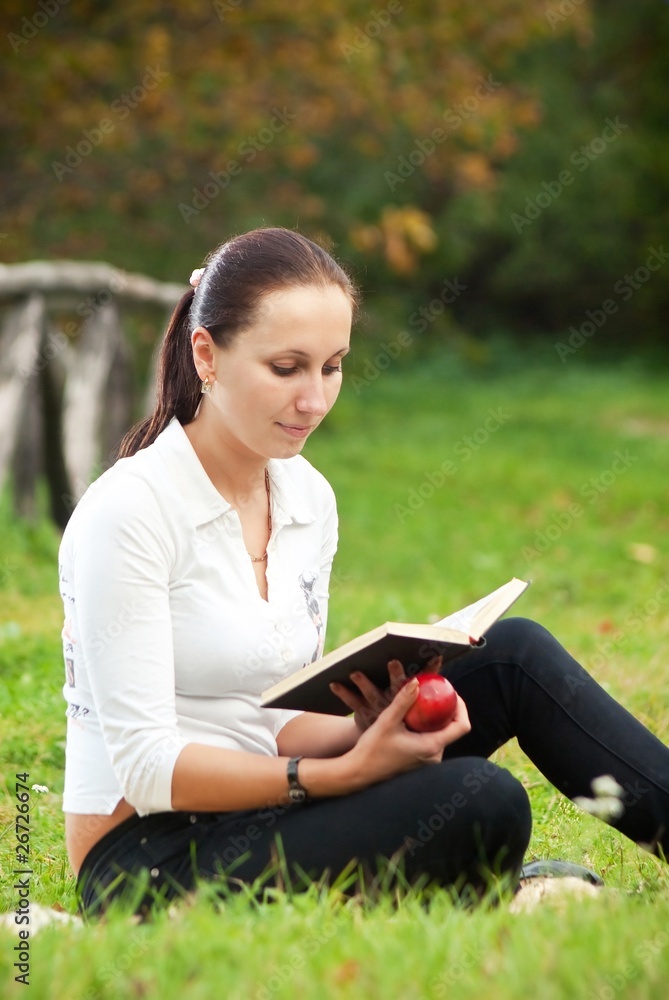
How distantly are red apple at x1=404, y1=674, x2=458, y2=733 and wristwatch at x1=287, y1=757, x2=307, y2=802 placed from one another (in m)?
0.23

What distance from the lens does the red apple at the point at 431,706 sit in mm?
2387

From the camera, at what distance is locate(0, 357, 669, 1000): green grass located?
76.7 inches

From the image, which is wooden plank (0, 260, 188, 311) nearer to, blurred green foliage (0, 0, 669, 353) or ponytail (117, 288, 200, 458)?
blurred green foliage (0, 0, 669, 353)

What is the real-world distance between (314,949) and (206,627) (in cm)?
69

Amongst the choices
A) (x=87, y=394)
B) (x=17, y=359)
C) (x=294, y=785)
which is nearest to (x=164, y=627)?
(x=294, y=785)

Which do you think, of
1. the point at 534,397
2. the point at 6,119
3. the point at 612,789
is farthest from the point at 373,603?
the point at 534,397

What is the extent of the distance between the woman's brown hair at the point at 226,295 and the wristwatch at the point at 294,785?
2.57 ft

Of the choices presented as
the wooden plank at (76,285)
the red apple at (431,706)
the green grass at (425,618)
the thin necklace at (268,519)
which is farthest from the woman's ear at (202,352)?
the wooden plank at (76,285)

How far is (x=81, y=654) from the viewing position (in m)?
2.52

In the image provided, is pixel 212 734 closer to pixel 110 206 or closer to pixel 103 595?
pixel 103 595

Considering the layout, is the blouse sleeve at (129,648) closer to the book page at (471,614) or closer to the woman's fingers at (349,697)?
the woman's fingers at (349,697)

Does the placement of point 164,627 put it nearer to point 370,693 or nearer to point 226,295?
point 370,693

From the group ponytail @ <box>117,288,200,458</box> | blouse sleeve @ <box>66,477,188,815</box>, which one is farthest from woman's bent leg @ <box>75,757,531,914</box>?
ponytail @ <box>117,288,200,458</box>

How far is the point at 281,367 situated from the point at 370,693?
672 millimetres
